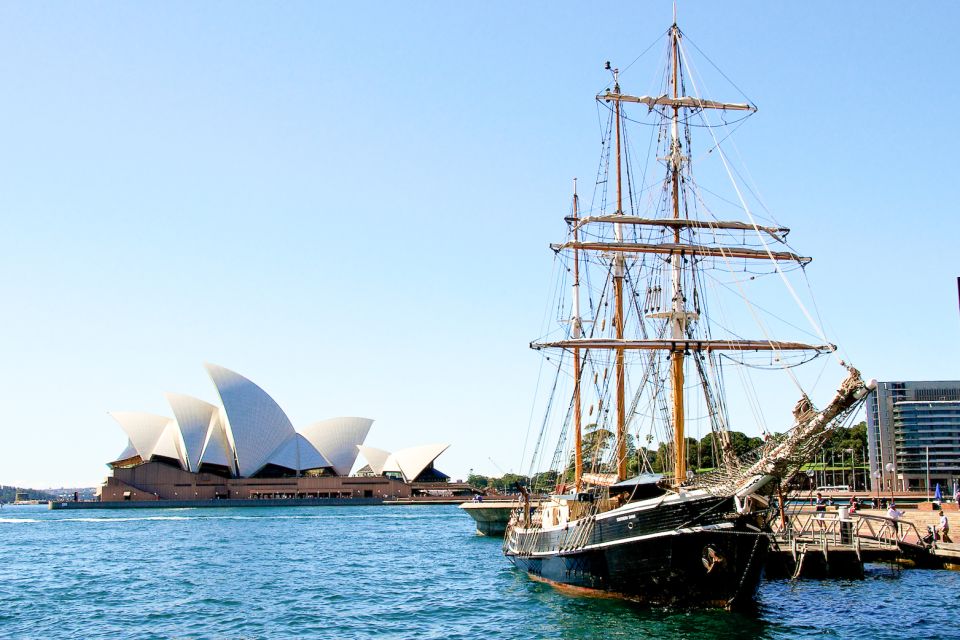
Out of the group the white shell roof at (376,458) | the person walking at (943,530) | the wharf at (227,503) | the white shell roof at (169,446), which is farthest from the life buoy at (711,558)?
the white shell roof at (376,458)

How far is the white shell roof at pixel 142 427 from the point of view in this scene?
112m

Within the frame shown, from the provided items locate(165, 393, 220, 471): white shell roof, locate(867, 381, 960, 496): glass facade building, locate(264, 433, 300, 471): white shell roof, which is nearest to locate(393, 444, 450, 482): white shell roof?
locate(264, 433, 300, 471): white shell roof

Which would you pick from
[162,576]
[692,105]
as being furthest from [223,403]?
[692,105]

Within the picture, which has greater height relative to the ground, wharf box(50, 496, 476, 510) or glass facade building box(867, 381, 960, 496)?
glass facade building box(867, 381, 960, 496)

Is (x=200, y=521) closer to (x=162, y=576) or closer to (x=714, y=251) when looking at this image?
(x=162, y=576)

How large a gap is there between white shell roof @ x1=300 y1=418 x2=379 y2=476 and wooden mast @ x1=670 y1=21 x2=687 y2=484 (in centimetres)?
9597

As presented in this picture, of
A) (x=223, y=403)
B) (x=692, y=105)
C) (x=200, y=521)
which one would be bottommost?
(x=200, y=521)

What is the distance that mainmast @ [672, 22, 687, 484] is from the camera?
26.2 meters

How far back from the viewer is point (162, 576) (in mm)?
32812

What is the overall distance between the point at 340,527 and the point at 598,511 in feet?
145

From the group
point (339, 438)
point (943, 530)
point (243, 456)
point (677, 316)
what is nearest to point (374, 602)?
point (677, 316)

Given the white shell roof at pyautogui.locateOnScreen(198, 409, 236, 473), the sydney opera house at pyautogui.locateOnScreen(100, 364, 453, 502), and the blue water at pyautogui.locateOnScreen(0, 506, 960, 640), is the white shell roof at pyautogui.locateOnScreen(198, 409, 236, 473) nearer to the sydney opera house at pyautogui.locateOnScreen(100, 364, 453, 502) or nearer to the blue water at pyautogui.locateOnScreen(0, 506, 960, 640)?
the sydney opera house at pyautogui.locateOnScreen(100, 364, 453, 502)

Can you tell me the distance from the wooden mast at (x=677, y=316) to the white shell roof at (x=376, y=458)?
9970 cm

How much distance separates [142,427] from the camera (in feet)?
369
